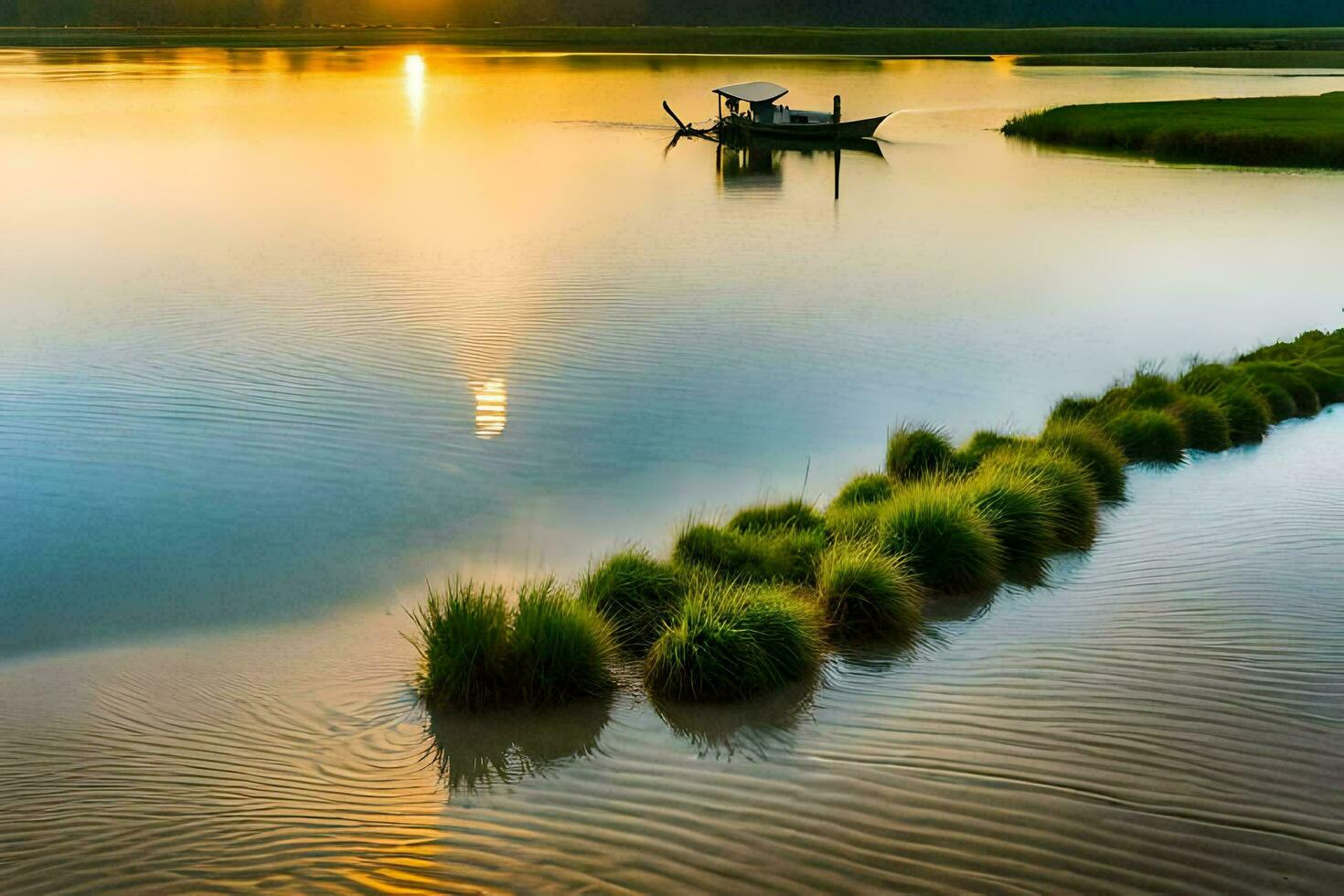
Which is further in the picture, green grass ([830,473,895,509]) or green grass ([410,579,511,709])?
green grass ([830,473,895,509])

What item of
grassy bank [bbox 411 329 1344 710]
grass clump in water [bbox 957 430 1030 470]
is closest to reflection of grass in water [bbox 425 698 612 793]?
grassy bank [bbox 411 329 1344 710]

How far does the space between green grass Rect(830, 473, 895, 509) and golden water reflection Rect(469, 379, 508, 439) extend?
4467 millimetres

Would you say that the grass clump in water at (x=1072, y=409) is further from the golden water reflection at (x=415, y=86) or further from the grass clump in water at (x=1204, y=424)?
the golden water reflection at (x=415, y=86)

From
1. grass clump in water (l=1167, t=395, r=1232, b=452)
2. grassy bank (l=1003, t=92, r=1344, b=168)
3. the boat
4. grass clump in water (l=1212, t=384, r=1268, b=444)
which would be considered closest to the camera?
grass clump in water (l=1167, t=395, r=1232, b=452)

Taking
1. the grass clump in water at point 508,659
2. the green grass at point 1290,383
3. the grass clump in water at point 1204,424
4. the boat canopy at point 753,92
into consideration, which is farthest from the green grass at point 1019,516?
the boat canopy at point 753,92

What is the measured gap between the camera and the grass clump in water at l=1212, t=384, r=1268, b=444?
13.1 meters

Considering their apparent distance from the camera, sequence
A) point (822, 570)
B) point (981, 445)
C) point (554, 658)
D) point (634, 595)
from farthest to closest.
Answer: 1. point (981, 445)
2. point (822, 570)
3. point (634, 595)
4. point (554, 658)

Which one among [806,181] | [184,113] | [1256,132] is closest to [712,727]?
[806,181]

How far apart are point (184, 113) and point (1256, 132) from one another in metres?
46.3

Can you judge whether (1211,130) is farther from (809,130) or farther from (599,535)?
(599,535)

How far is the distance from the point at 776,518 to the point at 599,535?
1660 mm

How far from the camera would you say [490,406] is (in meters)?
15.1

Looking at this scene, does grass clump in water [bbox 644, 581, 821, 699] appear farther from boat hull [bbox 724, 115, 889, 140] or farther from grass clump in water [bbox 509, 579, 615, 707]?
boat hull [bbox 724, 115, 889, 140]

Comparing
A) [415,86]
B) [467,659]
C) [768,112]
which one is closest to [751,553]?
[467,659]
